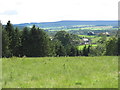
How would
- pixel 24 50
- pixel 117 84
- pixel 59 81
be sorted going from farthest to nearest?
pixel 24 50 < pixel 59 81 < pixel 117 84

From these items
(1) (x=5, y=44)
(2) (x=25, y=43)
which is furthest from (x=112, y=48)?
(1) (x=5, y=44)

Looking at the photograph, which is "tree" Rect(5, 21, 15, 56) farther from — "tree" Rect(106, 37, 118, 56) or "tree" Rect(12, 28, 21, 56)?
"tree" Rect(106, 37, 118, 56)

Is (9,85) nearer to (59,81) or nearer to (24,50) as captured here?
(59,81)

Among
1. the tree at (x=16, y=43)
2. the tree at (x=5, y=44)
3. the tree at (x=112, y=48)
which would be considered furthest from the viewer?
the tree at (x=112, y=48)

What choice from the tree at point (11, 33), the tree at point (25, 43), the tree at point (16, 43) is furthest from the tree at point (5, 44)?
the tree at point (25, 43)

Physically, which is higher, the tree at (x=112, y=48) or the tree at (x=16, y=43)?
the tree at (x=16, y=43)

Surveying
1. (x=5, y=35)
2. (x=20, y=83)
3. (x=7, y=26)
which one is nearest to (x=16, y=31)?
(x=7, y=26)

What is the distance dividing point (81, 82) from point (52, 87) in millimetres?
1922

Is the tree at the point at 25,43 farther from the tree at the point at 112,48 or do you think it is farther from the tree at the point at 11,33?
the tree at the point at 112,48

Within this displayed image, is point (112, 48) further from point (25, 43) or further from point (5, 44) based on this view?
point (5, 44)

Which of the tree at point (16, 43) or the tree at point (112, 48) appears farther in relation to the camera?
the tree at point (112, 48)

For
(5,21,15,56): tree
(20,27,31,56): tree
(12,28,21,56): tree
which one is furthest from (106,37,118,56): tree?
(5,21,15,56): tree

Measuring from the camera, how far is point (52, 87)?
1079 centimetres

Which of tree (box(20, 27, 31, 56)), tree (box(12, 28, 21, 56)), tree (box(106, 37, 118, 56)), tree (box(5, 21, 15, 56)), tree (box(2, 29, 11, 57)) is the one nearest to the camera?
tree (box(2, 29, 11, 57))
